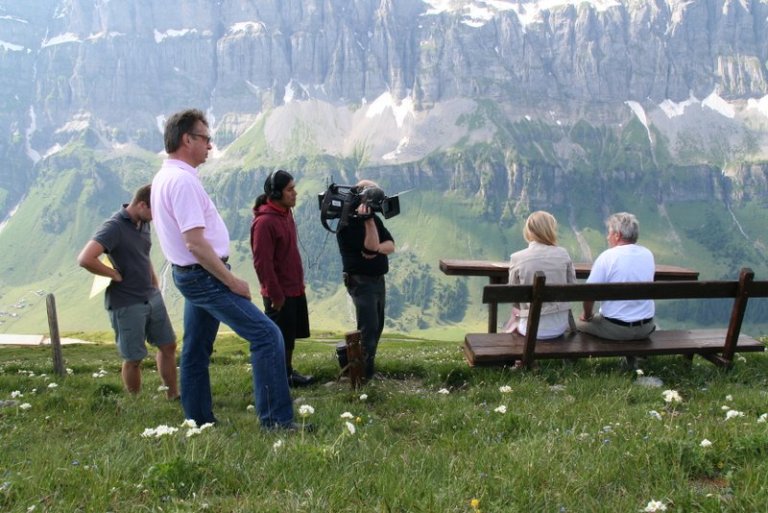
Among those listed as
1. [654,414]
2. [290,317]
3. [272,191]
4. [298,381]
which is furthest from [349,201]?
[654,414]

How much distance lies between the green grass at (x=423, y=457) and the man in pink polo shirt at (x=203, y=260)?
658 mm

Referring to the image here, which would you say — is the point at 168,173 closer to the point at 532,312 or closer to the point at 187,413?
the point at 187,413

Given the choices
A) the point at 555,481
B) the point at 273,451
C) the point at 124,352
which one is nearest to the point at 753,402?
the point at 555,481

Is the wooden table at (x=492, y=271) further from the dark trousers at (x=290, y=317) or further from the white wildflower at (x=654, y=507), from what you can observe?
the white wildflower at (x=654, y=507)

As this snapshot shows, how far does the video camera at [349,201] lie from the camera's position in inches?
378

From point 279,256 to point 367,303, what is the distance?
5.72ft

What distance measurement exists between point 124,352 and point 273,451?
5715mm

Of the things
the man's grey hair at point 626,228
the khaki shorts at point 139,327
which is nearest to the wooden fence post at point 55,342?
the khaki shorts at point 139,327

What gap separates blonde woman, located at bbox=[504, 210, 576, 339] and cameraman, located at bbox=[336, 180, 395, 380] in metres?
2.24

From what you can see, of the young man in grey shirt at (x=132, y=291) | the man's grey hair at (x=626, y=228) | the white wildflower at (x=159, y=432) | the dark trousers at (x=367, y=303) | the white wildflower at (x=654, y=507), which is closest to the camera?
the white wildflower at (x=654, y=507)

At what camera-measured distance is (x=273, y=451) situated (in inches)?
208

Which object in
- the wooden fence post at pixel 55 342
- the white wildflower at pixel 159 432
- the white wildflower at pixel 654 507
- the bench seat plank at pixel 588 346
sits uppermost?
the white wildflower at pixel 654 507

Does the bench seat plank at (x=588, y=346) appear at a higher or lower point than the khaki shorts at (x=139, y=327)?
lower

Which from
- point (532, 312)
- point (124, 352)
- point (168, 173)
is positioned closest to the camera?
point (168, 173)
